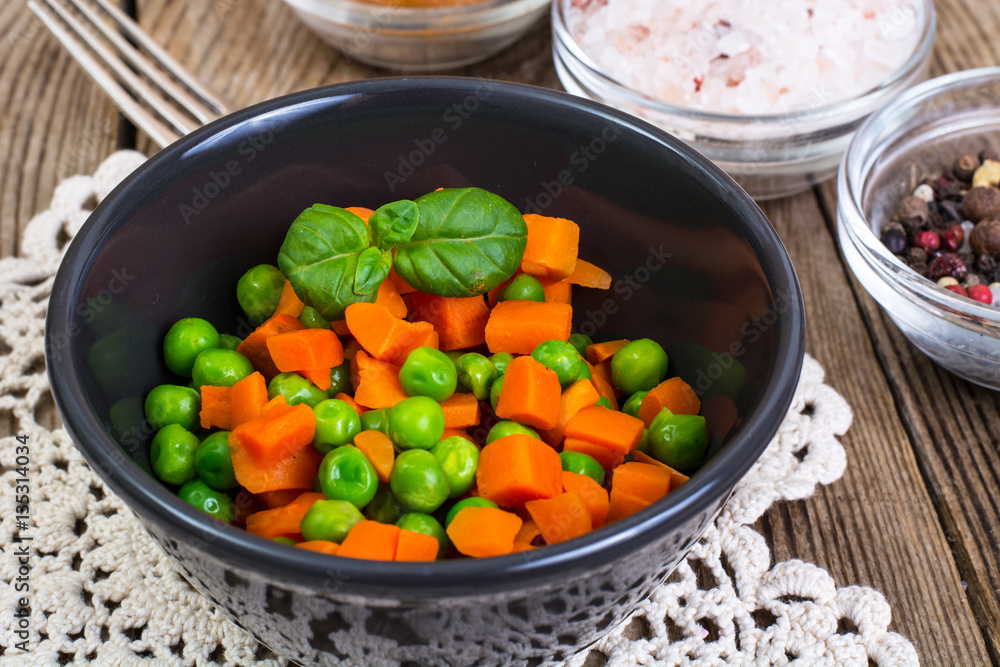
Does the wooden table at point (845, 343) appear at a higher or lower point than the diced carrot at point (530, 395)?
lower

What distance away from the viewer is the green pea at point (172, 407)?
1.73 meters

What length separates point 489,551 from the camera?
4.63ft

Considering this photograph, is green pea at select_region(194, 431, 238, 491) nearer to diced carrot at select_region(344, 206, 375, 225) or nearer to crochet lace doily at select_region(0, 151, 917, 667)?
crochet lace doily at select_region(0, 151, 917, 667)

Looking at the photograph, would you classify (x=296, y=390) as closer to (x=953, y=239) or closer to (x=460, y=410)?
(x=460, y=410)

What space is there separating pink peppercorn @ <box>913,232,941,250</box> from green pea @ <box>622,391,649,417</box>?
1.18 meters

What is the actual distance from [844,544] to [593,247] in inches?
35.1

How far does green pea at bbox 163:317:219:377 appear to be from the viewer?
1.80 meters

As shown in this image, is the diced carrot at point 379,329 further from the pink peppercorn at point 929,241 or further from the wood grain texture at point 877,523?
the pink peppercorn at point 929,241

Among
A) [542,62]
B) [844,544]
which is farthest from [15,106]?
[844,544]

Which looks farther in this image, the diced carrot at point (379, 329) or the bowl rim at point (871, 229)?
the bowl rim at point (871, 229)

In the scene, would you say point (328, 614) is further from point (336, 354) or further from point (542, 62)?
point (542, 62)

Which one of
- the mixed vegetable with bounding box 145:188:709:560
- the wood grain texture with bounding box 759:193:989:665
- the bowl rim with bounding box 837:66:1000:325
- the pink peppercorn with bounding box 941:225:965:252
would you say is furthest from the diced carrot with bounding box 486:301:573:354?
the pink peppercorn with bounding box 941:225:965:252

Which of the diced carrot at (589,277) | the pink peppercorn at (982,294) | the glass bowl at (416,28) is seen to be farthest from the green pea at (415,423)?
the glass bowl at (416,28)

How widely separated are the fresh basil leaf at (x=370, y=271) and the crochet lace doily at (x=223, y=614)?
0.72 m
